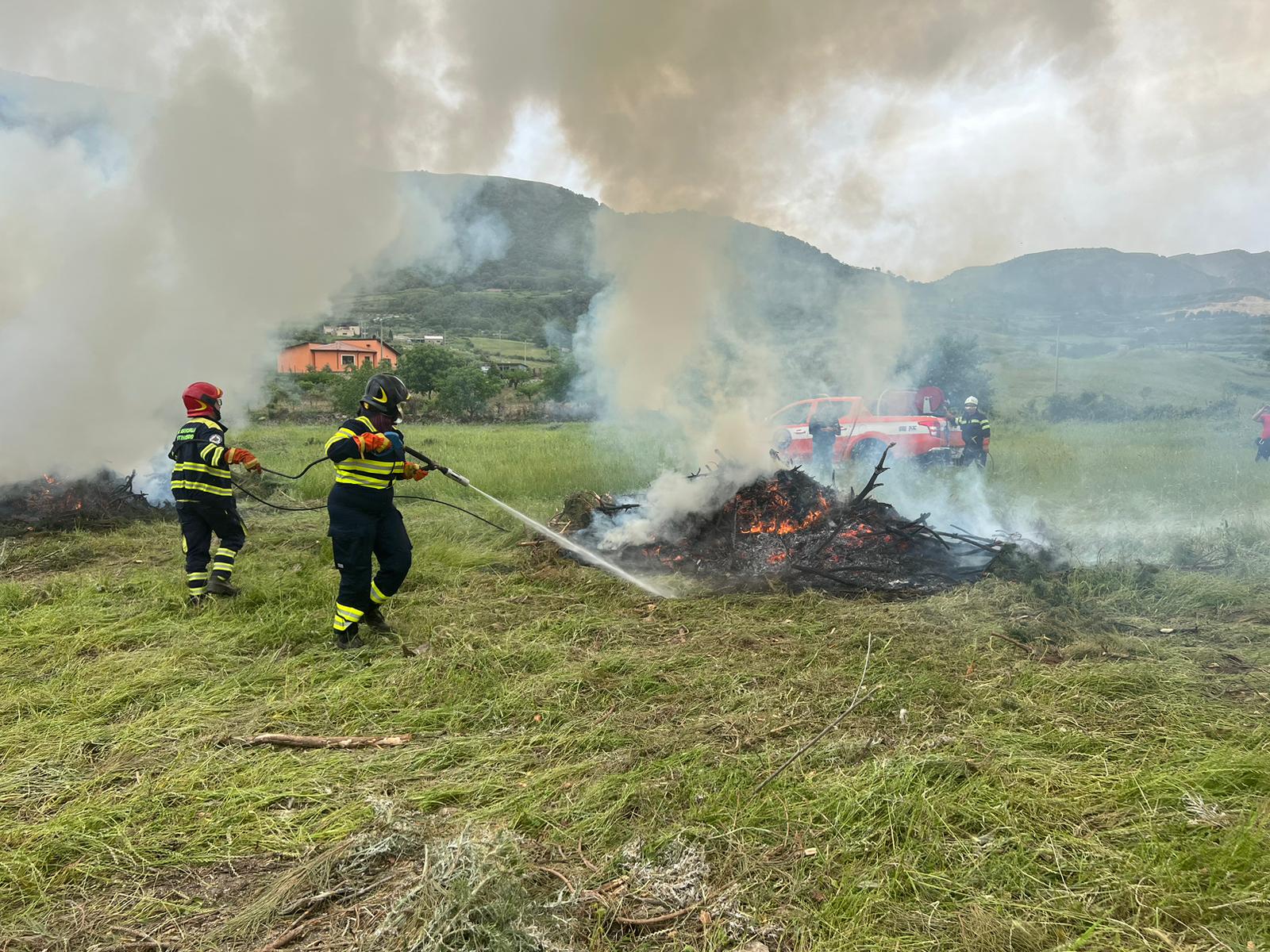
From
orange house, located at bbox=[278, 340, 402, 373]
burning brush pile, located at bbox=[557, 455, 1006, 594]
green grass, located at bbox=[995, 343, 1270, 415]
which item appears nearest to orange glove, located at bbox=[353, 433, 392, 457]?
burning brush pile, located at bbox=[557, 455, 1006, 594]

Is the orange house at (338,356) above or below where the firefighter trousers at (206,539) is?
above

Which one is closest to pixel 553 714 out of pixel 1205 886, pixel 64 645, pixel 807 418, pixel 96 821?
pixel 96 821

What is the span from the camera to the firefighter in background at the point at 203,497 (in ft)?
20.7

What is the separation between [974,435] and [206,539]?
12.2 meters

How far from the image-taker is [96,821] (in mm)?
3107

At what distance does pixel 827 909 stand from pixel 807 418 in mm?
10603

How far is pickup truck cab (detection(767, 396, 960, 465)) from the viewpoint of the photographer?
12.4 metres

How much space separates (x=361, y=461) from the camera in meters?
5.33

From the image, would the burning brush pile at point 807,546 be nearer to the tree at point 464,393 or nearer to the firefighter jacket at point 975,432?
the firefighter jacket at point 975,432

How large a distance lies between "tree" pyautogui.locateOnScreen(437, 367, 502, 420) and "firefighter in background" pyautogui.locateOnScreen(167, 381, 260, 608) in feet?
76.9

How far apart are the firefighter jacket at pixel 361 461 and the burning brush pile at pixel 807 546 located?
10.7 ft

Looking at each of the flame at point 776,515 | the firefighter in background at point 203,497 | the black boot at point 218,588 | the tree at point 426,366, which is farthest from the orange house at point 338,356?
the flame at point 776,515

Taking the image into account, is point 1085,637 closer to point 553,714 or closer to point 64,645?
point 553,714

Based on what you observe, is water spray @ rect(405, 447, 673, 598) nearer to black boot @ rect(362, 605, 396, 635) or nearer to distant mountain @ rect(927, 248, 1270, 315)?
black boot @ rect(362, 605, 396, 635)
